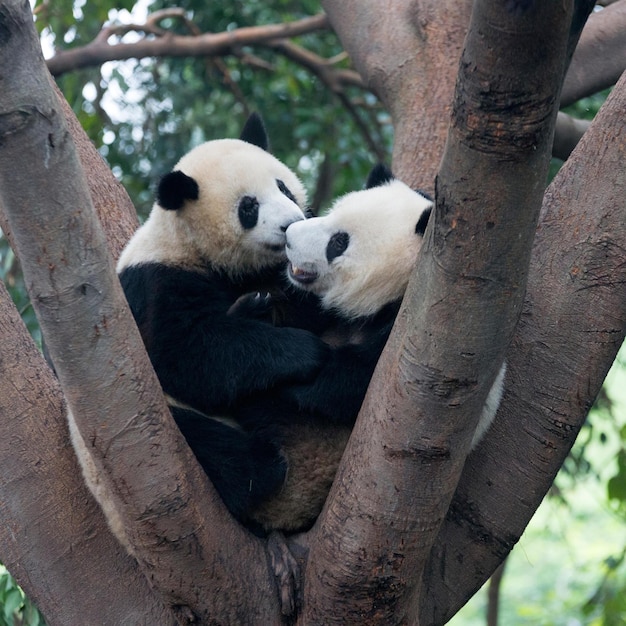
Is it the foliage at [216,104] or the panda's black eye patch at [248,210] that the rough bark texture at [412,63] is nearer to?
the panda's black eye patch at [248,210]

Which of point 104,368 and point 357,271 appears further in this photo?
point 357,271

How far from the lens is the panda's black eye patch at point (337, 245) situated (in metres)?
2.58

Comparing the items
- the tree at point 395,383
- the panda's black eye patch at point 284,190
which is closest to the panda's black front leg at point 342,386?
the tree at point 395,383

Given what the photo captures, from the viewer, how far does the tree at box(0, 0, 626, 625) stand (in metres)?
1.44

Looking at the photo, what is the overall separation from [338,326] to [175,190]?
0.69 metres

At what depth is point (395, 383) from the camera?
1765mm

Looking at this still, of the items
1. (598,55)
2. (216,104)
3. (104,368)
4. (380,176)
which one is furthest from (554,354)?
Answer: (216,104)

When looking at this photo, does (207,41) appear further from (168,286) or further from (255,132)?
(168,286)

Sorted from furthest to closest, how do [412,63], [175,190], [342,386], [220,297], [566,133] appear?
[566,133] < [412,63] < [175,190] < [220,297] < [342,386]

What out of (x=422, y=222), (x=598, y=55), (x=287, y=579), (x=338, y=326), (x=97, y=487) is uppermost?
(x=598, y=55)

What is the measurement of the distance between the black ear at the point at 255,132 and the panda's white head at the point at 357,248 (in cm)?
79

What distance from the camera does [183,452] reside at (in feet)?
6.31

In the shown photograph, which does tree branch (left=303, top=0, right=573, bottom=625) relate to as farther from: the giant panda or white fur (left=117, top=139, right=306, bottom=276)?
white fur (left=117, top=139, right=306, bottom=276)

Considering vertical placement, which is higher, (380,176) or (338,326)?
(380,176)
